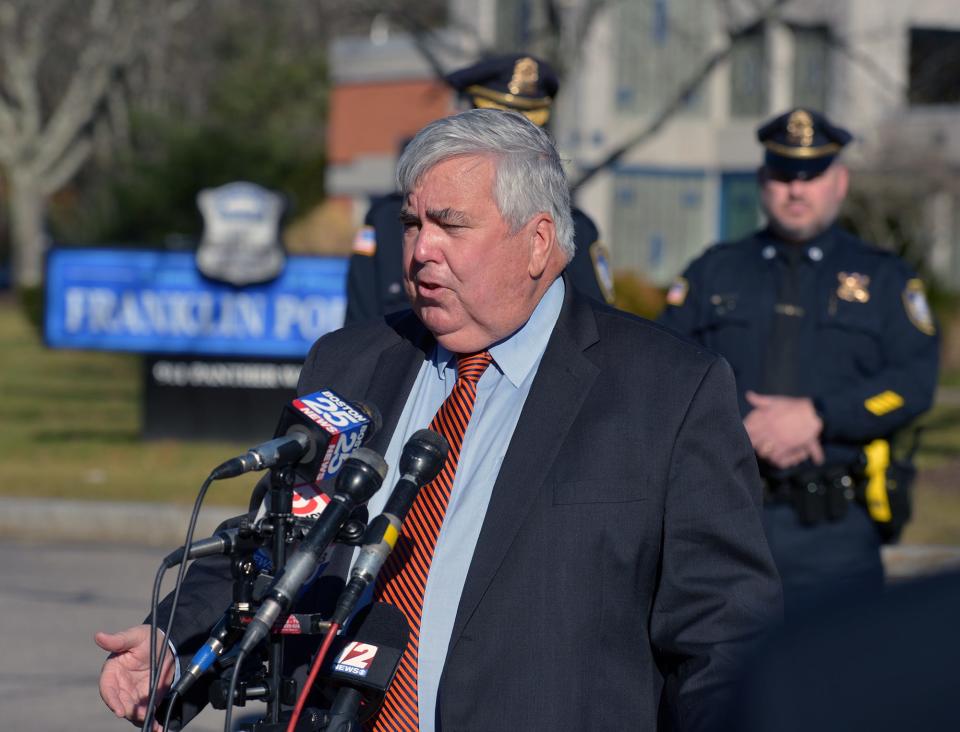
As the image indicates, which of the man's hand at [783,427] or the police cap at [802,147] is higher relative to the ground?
the police cap at [802,147]

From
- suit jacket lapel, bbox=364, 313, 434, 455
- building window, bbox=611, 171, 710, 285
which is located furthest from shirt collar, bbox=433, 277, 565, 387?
building window, bbox=611, 171, 710, 285

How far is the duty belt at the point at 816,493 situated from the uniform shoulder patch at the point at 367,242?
4.80 feet

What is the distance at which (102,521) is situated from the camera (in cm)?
989

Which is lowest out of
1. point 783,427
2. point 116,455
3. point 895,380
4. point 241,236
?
point 116,455

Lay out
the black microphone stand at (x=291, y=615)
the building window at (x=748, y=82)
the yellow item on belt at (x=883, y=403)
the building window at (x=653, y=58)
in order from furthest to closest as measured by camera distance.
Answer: the building window at (x=748, y=82), the building window at (x=653, y=58), the yellow item on belt at (x=883, y=403), the black microphone stand at (x=291, y=615)

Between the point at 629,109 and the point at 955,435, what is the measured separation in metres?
16.2

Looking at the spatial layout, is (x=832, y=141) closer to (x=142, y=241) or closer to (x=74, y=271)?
(x=74, y=271)

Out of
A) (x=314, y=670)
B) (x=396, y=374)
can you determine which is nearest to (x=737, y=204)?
(x=396, y=374)

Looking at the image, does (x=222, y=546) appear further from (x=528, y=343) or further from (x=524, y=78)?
(x=524, y=78)

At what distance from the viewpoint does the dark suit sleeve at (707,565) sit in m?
2.79

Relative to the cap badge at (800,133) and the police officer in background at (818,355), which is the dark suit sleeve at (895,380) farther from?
the cap badge at (800,133)

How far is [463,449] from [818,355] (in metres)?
2.54

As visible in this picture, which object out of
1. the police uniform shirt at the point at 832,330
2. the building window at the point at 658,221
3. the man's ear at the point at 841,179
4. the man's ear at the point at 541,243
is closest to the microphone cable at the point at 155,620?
the man's ear at the point at 541,243

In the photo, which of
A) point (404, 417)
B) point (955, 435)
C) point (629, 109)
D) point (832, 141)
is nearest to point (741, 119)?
point (629, 109)
